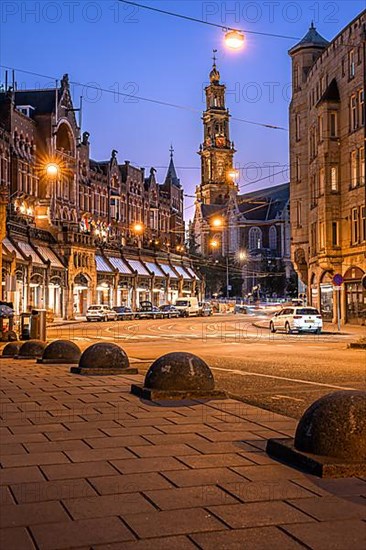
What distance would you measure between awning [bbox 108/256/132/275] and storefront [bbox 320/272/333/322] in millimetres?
36810

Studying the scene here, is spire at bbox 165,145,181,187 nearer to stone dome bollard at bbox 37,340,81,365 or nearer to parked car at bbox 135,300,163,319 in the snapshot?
parked car at bbox 135,300,163,319

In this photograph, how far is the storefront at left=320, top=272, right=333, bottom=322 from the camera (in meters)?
49.7

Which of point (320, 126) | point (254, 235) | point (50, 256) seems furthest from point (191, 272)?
point (320, 126)

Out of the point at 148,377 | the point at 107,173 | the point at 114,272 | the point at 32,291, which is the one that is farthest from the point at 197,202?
the point at 148,377

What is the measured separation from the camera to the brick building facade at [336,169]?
44.1 m

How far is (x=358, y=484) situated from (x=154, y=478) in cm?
178

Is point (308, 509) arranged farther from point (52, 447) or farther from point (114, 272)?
point (114, 272)

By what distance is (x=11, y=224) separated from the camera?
201 feet

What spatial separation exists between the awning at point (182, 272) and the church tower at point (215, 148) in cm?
4998

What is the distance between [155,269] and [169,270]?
5.09 meters

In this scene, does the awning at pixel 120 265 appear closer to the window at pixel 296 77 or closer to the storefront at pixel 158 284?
the storefront at pixel 158 284

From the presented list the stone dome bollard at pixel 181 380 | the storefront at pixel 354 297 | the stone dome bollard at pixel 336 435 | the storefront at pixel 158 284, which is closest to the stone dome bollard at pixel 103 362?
the stone dome bollard at pixel 181 380

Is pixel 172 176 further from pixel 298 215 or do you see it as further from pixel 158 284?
pixel 298 215

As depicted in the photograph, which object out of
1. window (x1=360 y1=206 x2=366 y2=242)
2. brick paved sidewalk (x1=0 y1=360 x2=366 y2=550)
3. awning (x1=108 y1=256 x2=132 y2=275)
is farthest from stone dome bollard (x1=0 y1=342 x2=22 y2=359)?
awning (x1=108 y1=256 x2=132 y2=275)
